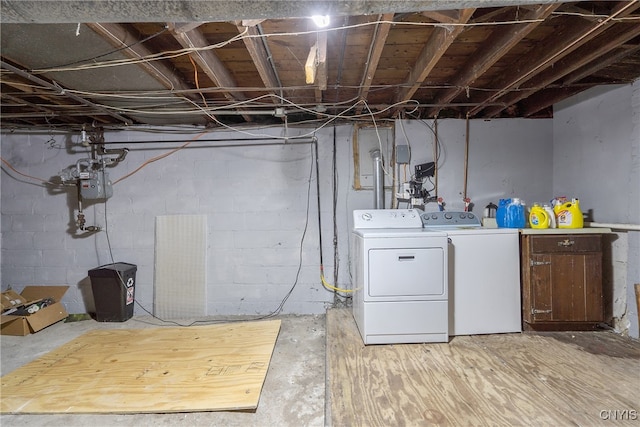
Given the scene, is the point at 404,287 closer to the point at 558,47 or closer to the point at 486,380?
the point at 486,380

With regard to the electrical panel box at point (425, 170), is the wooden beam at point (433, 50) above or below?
above

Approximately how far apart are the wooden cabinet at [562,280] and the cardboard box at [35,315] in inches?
179

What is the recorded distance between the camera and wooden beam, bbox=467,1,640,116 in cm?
147

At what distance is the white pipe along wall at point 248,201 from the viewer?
304 centimetres

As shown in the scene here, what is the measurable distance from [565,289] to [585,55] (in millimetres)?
1729

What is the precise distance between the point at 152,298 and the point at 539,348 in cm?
363

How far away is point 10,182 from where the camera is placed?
3.14 metres

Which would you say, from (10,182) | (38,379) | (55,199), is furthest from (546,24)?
(10,182)

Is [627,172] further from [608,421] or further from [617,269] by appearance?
[608,421]

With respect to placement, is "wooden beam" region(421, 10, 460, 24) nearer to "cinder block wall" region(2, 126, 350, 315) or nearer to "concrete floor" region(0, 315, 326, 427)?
"cinder block wall" region(2, 126, 350, 315)

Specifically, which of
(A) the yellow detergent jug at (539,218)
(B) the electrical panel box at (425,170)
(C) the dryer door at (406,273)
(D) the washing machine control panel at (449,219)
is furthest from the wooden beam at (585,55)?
(C) the dryer door at (406,273)

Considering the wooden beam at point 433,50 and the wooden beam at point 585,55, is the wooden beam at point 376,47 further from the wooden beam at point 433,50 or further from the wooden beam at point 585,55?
the wooden beam at point 585,55

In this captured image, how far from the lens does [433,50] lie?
5.85 feet

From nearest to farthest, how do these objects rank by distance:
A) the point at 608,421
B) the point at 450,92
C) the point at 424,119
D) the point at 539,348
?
the point at 608,421, the point at 539,348, the point at 450,92, the point at 424,119
